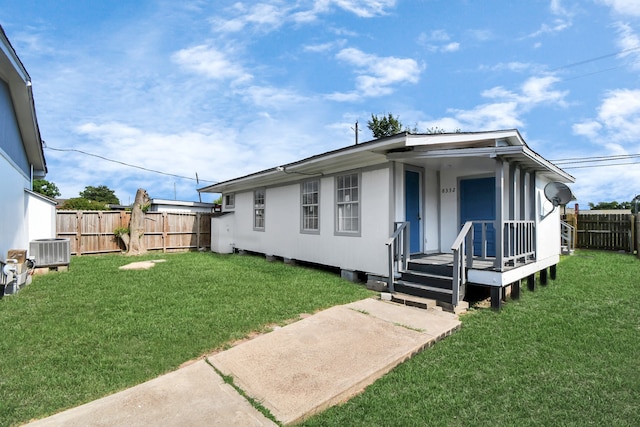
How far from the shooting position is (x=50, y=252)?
25.1 ft

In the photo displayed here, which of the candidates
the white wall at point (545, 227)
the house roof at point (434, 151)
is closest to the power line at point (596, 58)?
the white wall at point (545, 227)

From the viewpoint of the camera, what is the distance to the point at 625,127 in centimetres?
1723

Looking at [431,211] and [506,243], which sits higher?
[431,211]

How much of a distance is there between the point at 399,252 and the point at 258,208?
6.40 meters

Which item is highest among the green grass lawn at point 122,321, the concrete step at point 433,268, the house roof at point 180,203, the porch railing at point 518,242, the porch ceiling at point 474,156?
the porch ceiling at point 474,156

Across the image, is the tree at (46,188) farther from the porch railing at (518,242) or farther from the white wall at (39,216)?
the porch railing at (518,242)

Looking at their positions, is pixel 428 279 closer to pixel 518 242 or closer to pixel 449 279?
pixel 449 279

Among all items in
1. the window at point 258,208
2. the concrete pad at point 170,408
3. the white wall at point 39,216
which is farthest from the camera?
the window at point 258,208

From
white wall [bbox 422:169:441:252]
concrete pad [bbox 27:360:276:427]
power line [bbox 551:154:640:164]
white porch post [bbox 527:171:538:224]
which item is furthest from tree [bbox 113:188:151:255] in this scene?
power line [bbox 551:154:640:164]

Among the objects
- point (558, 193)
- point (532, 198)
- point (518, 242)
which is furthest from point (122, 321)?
point (558, 193)

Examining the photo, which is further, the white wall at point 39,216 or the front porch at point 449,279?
the white wall at point 39,216

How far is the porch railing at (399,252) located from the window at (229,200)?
28.9 ft

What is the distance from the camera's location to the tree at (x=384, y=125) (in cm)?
2317

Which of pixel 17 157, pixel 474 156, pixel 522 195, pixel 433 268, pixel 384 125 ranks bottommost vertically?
pixel 433 268
